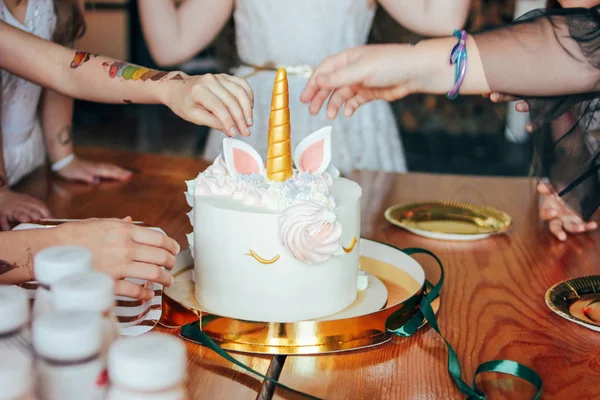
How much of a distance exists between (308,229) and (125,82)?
0.65 m

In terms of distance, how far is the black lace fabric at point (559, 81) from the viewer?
117cm

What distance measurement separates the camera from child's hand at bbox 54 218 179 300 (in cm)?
96

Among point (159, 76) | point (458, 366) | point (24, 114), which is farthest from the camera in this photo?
point (24, 114)

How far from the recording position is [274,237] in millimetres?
939

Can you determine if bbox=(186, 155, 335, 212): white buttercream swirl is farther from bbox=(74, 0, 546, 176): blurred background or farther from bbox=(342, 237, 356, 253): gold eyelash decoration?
bbox=(74, 0, 546, 176): blurred background

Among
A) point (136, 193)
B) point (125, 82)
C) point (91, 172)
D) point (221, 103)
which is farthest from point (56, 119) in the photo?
point (221, 103)

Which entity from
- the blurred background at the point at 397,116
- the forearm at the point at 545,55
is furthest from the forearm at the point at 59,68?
the blurred background at the point at 397,116

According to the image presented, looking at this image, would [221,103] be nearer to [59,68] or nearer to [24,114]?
[59,68]

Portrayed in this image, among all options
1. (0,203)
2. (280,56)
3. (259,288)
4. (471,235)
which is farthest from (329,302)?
(280,56)

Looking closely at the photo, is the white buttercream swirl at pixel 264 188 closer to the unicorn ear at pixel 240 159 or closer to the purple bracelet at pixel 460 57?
the unicorn ear at pixel 240 159

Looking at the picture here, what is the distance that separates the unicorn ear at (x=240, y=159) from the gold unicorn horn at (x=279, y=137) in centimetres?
4

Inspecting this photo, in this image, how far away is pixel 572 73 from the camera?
1.17 m

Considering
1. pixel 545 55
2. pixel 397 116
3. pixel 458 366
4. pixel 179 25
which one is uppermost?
pixel 545 55

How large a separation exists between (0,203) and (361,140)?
1210mm
